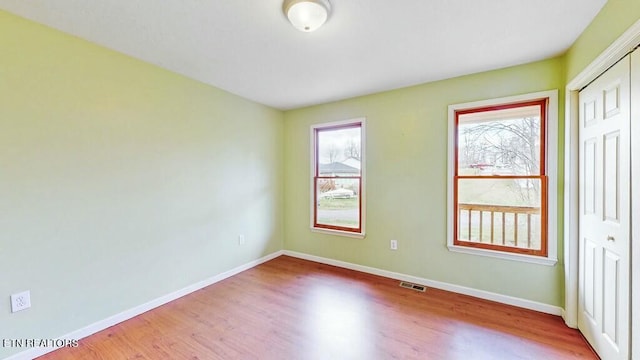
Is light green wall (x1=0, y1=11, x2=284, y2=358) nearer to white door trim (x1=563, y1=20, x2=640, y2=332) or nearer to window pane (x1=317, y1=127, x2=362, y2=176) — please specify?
window pane (x1=317, y1=127, x2=362, y2=176)

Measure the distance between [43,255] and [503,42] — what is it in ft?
13.2

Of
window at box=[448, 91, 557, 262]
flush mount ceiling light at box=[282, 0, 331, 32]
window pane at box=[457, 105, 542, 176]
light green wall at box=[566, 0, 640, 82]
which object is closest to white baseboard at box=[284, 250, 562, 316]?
window at box=[448, 91, 557, 262]

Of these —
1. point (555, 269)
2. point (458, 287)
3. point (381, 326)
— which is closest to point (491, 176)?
point (555, 269)

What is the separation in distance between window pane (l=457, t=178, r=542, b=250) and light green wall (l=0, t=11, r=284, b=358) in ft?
9.59

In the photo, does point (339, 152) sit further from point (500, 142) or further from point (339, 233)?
point (500, 142)

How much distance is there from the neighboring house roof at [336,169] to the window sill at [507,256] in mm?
1584

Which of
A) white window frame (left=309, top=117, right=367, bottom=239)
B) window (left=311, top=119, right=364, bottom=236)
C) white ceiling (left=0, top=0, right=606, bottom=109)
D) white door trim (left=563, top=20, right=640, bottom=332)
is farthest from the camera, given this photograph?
window (left=311, top=119, right=364, bottom=236)

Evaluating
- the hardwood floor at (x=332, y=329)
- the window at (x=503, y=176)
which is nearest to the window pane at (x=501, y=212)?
the window at (x=503, y=176)

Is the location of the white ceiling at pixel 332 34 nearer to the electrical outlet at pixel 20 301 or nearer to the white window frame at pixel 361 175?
the white window frame at pixel 361 175

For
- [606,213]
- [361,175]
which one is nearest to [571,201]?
[606,213]

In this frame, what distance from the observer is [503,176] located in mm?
2701

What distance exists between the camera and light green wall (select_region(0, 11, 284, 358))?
183 centimetres

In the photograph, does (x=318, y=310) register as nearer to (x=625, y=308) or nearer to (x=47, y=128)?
(x=625, y=308)

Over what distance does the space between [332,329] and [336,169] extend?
7.42 ft
